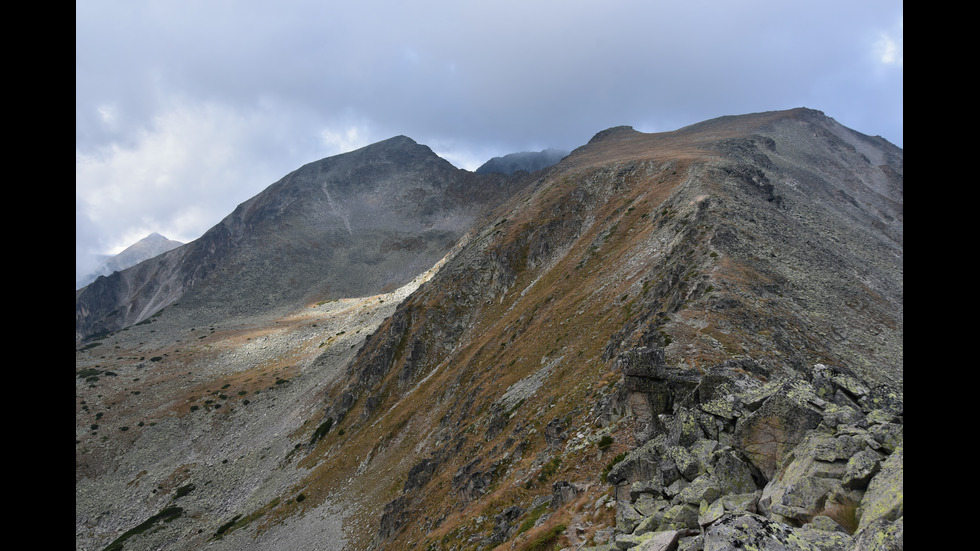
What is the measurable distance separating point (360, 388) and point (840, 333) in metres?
62.2

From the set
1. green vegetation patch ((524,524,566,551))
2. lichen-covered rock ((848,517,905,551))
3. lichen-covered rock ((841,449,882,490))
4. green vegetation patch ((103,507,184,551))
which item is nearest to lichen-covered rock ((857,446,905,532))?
lichen-covered rock ((841,449,882,490))

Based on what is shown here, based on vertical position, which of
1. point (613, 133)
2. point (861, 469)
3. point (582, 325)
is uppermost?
point (613, 133)

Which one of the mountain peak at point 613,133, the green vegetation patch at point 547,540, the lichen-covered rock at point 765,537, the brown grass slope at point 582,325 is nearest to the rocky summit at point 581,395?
the lichen-covered rock at point 765,537

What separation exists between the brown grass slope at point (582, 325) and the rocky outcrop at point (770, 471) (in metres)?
3.66

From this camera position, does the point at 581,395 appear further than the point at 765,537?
Yes

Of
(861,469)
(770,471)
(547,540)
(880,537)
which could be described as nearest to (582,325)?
(547,540)

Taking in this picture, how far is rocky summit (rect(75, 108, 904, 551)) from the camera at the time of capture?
12906mm

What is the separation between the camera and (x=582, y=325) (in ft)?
133

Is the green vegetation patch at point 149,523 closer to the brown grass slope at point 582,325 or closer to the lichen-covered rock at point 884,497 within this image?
the brown grass slope at point 582,325

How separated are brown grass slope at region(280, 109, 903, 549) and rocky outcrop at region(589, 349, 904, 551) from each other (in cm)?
366

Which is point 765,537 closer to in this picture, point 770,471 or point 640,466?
point 770,471

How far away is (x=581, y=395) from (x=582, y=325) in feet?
44.8

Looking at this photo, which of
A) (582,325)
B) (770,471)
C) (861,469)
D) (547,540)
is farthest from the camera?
(582,325)

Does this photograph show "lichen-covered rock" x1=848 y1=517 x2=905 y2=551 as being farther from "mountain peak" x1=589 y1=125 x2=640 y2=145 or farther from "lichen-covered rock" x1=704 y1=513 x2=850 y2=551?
"mountain peak" x1=589 y1=125 x2=640 y2=145
